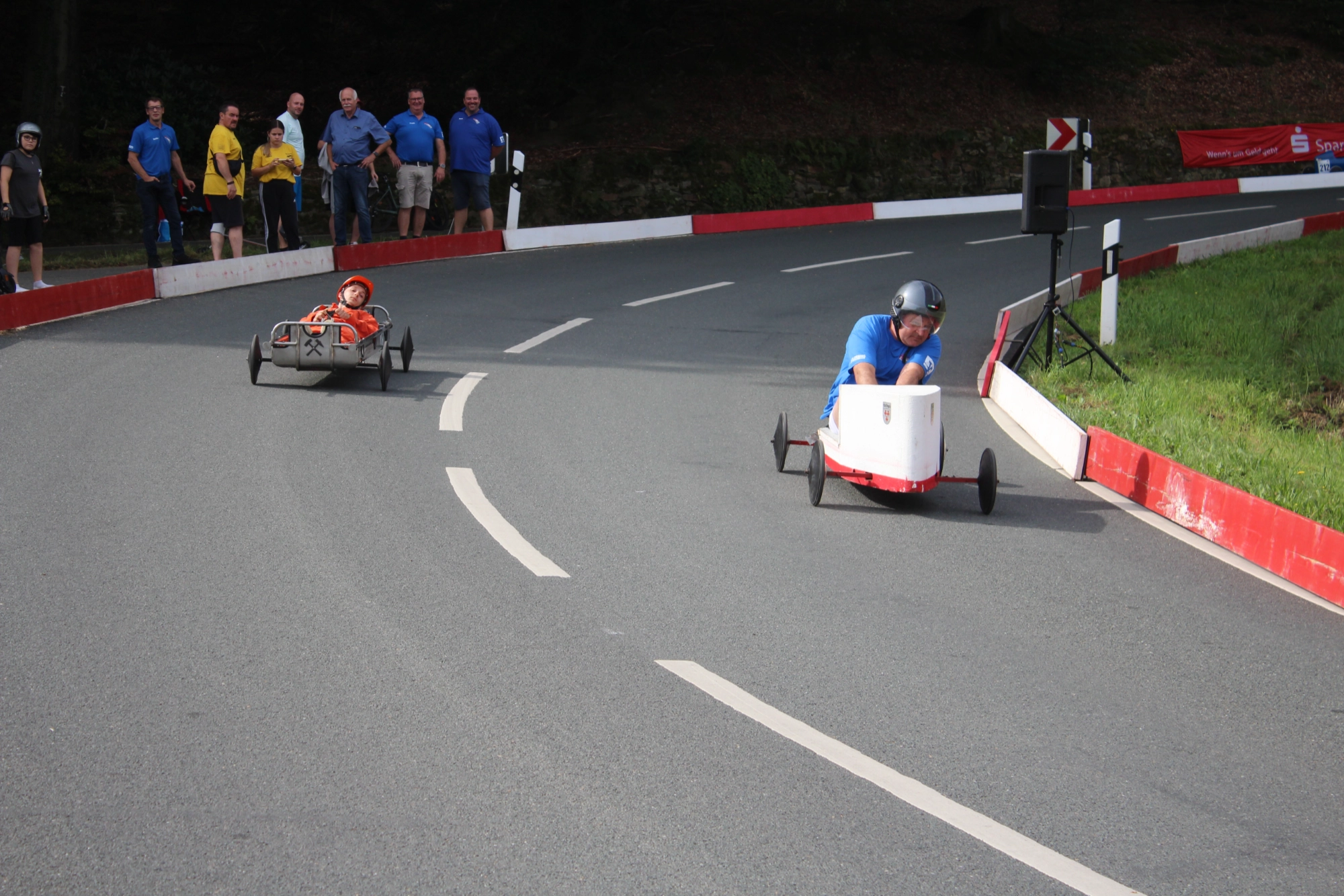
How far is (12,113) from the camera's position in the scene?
25.6 m

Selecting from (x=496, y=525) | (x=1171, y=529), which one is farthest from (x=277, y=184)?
(x=1171, y=529)

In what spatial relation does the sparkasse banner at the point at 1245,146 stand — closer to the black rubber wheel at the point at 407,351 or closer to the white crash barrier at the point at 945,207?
the white crash barrier at the point at 945,207

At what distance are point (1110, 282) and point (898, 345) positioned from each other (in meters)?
4.95

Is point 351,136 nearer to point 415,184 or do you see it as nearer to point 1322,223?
point 415,184

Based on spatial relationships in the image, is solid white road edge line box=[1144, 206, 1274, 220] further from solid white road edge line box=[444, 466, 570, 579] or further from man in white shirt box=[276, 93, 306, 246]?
solid white road edge line box=[444, 466, 570, 579]

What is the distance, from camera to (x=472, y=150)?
63.2 ft

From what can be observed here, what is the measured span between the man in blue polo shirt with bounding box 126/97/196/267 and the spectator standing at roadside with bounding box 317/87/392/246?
2.19 m

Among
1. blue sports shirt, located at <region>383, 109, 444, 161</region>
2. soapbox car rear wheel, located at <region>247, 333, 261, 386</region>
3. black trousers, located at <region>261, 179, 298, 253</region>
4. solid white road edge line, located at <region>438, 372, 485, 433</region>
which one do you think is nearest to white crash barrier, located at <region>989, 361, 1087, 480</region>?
solid white road edge line, located at <region>438, 372, 485, 433</region>

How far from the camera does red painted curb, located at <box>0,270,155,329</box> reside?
1278 cm

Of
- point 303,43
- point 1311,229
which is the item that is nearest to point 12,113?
point 303,43

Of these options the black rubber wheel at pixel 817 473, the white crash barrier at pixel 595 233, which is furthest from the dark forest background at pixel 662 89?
the black rubber wheel at pixel 817 473

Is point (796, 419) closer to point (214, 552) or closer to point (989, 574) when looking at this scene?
point (989, 574)

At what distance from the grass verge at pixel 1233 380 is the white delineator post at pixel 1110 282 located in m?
0.22

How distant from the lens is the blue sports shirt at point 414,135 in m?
18.5
